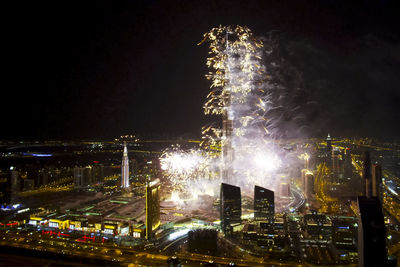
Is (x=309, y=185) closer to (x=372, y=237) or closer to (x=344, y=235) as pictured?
(x=344, y=235)

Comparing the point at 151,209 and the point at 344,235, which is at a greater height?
the point at 151,209

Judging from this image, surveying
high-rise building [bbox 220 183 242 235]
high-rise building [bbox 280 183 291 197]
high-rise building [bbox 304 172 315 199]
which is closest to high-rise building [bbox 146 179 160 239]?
high-rise building [bbox 220 183 242 235]

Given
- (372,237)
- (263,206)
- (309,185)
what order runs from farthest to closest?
(309,185)
(263,206)
(372,237)

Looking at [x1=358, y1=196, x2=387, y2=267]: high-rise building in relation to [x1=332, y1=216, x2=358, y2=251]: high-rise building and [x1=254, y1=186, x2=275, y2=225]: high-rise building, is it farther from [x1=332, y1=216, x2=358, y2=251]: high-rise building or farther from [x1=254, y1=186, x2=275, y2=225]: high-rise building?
[x1=254, y1=186, x2=275, y2=225]: high-rise building

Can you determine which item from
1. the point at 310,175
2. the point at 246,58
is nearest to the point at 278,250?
the point at 246,58

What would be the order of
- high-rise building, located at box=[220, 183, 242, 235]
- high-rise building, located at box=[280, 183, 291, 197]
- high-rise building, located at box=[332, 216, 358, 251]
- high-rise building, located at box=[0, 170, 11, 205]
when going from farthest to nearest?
1. high-rise building, located at box=[0, 170, 11, 205]
2. high-rise building, located at box=[280, 183, 291, 197]
3. high-rise building, located at box=[220, 183, 242, 235]
4. high-rise building, located at box=[332, 216, 358, 251]

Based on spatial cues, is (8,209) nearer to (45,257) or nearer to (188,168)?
(45,257)

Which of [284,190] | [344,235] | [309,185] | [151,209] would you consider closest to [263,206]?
[344,235]
